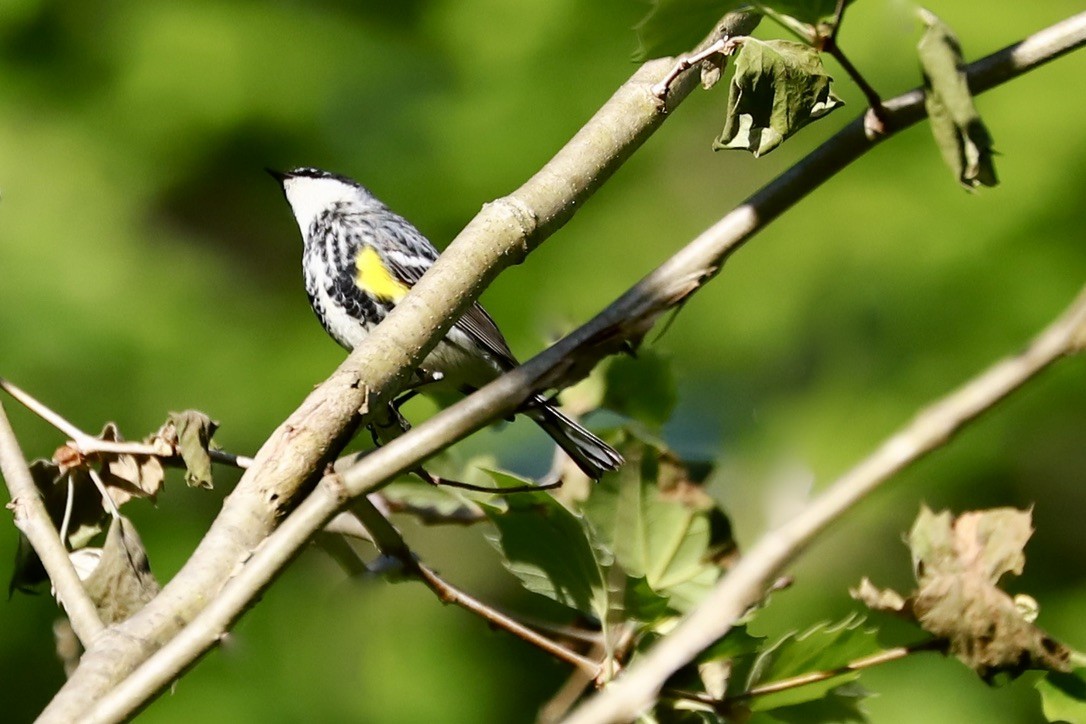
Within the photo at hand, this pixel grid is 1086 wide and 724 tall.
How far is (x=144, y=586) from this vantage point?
29.4 inches

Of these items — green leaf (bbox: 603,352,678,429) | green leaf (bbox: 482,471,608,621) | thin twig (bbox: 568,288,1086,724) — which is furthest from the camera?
green leaf (bbox: 603,352,678,429)

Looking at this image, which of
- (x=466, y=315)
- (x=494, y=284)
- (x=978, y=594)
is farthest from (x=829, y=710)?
(x=494, y=284)

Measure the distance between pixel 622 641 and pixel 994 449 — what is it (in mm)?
1622

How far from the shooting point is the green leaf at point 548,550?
2.63 ft

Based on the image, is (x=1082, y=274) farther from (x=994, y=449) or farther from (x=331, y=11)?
(x=331, y=11)

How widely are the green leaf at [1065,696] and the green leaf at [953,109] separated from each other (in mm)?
295

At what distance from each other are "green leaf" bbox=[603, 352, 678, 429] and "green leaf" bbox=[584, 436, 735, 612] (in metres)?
0.07

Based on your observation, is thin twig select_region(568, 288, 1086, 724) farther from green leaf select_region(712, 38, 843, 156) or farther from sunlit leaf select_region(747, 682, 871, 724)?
sunlit leaf select_region(747, 682, 871, 724)

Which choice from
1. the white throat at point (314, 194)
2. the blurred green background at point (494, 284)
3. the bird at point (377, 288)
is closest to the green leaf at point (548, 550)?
the bird at point (377, 288)

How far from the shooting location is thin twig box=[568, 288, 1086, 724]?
1.09 ft

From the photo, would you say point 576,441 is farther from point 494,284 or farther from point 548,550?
point 494,284

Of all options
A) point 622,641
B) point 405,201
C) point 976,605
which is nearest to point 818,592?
point 405,201

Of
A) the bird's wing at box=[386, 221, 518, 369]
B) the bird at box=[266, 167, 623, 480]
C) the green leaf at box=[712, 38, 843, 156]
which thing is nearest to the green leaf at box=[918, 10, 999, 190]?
the green leaf at box=[712, 38, 843, 156]

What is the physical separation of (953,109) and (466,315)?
140cm
